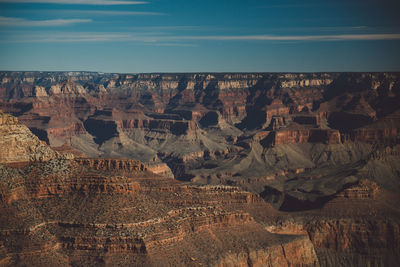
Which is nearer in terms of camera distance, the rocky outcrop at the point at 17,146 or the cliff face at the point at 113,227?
the cliff face at the point at 113,227

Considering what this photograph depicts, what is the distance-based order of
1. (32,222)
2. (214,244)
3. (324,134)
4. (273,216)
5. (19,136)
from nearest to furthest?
(32,222)
(214,244)
(19,136)
(273,216)
(324,134)

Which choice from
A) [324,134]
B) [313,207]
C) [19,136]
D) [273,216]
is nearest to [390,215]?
[313,207]

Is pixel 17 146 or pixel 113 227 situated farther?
pixel 17 146

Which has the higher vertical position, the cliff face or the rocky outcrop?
the rocky outcrop

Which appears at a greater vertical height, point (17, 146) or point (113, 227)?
point (17, 146)

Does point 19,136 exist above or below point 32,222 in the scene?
above

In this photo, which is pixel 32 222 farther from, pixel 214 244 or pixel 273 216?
pixel 273 216

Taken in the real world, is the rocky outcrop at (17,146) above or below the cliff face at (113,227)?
above

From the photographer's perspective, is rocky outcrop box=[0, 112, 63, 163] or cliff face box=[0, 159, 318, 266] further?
rocky outcrop box=[0, 112, 63, 163]

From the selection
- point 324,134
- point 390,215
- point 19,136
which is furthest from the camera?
point 324,134

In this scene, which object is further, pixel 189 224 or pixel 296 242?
pixel 296 242

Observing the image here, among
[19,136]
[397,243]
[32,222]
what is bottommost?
[397,243]
